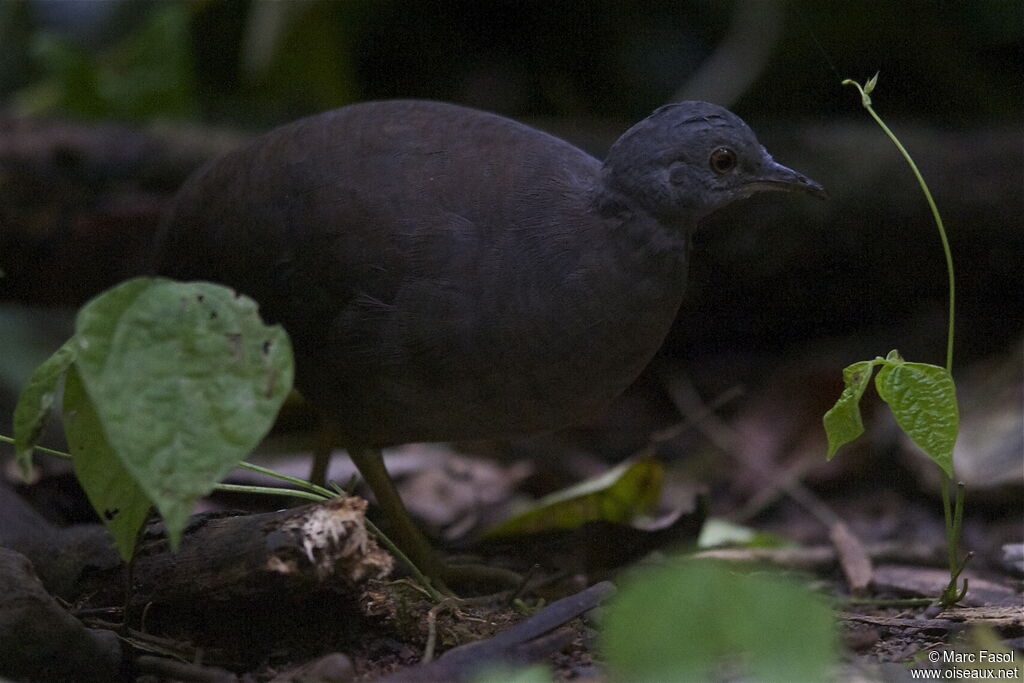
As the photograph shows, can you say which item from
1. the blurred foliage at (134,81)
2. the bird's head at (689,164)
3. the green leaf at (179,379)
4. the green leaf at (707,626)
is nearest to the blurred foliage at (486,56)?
the blurred foliage at (134,81)

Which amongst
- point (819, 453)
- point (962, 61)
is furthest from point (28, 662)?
point (962, 61)

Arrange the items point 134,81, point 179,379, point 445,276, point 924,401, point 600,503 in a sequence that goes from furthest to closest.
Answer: point 134,81, point 600,503, point 445,276, point 924,401, point 179,379

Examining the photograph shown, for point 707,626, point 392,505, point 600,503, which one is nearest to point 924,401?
point 707,626

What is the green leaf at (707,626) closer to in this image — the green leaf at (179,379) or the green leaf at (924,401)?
the green leaf at (179,379)

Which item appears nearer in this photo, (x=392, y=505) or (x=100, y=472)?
(x=100, y=472)

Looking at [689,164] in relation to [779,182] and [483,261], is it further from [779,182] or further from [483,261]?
[483,261]

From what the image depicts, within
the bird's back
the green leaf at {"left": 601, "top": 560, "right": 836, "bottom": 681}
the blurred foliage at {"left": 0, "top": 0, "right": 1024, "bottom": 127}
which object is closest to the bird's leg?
the bird's back
